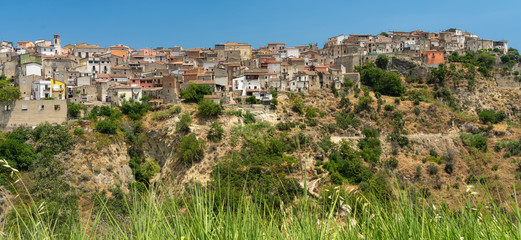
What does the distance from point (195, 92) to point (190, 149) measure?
6.35 meters

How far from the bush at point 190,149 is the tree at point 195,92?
4.87 meters

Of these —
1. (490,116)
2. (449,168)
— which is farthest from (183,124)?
(490,116)

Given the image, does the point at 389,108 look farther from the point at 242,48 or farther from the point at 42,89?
the point at 42,89

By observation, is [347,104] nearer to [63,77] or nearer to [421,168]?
[421,168]

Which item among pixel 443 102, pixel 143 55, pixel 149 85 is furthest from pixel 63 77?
pixel 443 102

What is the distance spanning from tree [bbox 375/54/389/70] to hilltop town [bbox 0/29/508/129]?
103 centimetres

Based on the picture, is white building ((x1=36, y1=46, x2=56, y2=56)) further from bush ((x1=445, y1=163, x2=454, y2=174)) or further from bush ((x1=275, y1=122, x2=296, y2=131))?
bush ((x1=445, y1=163, x2=454, y2=174))

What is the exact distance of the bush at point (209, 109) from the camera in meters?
26.6

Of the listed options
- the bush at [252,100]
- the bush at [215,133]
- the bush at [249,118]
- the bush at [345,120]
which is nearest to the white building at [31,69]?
the bush at [215,133]

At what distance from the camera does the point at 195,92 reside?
2909 cm

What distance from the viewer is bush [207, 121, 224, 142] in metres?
25.4

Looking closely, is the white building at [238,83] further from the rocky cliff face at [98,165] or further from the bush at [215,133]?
the rocky cliff face at [98,165]

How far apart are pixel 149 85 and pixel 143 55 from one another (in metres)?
12.7

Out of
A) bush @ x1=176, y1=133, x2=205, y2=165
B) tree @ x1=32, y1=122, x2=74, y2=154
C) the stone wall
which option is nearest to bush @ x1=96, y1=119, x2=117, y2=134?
tree @ x1=32, y1=122, x2=74, y2=154
